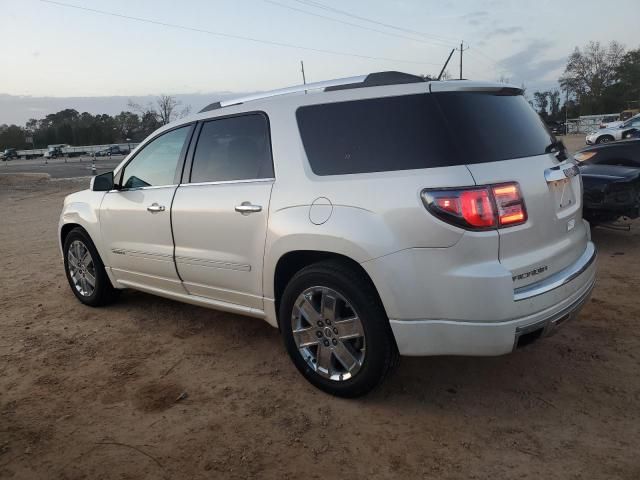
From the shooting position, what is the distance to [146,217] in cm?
421

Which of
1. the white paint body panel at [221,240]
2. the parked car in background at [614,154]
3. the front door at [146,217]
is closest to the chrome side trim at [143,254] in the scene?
the front door at [146,217]

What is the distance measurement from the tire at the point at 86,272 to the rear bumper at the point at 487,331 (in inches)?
132

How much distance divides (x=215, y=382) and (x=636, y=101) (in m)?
94.4

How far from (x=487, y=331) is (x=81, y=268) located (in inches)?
163

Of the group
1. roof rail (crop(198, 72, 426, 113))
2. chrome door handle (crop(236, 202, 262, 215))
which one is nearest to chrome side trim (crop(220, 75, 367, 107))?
roof rail (crop(198, 72, 426, 113))

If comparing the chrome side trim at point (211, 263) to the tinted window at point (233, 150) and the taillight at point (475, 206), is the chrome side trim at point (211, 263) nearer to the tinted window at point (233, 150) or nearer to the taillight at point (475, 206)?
the tinted window at point (233, 150)

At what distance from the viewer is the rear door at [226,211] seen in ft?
11.2

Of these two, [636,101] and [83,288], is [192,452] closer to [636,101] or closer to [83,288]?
[83,288]

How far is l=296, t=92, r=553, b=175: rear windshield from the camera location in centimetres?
272

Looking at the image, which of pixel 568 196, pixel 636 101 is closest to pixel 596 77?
pixel 636 101

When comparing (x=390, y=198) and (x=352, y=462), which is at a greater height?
(x=390, y=198)

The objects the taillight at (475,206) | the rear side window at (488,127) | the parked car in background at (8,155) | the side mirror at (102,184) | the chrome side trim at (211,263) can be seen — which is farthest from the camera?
the parked car in background at (8,155)

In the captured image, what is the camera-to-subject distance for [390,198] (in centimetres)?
→ 272

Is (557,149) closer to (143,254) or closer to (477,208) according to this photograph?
(477,208)
